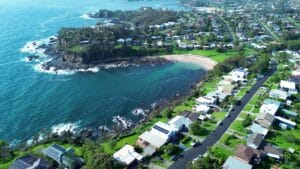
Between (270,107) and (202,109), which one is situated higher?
(270,107)

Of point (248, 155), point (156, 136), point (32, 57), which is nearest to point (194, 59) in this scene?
point (156, 136)

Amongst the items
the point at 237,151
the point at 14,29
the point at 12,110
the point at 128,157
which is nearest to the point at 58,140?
the point at 128,157

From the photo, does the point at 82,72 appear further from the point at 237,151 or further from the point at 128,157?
the point at 237,151

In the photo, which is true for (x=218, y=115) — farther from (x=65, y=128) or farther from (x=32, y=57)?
(x=32, y=57)

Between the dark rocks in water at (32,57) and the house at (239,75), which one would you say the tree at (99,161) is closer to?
the house at (239,75)

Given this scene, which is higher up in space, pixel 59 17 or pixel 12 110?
pixel 59 17

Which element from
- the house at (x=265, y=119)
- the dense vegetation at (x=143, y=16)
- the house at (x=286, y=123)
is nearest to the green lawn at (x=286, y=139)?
the house at (x=286, y=123)
